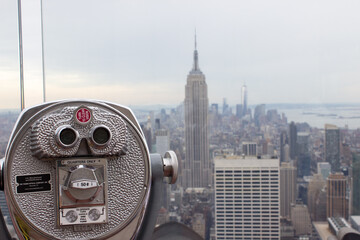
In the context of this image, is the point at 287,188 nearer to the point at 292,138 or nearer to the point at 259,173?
the point at 259,173

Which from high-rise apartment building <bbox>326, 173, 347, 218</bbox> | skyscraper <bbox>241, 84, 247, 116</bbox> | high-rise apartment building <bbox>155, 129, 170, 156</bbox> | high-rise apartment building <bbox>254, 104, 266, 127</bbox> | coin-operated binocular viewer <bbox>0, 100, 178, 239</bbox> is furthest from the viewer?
skyscraper <bbox>241, 84, 247, 116</bbox>

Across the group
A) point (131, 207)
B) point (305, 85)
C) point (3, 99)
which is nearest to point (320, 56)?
point (305, 85)

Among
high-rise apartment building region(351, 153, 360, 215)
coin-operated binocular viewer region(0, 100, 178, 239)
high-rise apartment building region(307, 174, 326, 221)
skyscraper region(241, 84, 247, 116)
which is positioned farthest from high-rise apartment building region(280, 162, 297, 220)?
coin-operated binocular viewer region(0, 100, 178, 239)

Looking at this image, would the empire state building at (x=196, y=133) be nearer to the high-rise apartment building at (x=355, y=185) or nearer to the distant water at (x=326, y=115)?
the distant water at (x=326, y=115)

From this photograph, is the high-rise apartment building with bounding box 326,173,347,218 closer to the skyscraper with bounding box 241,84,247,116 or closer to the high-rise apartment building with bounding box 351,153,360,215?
the high-rise apartment building with bounding box 351,153,360,215

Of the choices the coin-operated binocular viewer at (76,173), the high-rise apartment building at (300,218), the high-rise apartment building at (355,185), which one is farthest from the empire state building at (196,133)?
the coin-operated binocular viewer at (76,173)

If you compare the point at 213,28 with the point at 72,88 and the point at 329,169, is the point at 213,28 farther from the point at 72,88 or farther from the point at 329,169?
the point at 329,169
